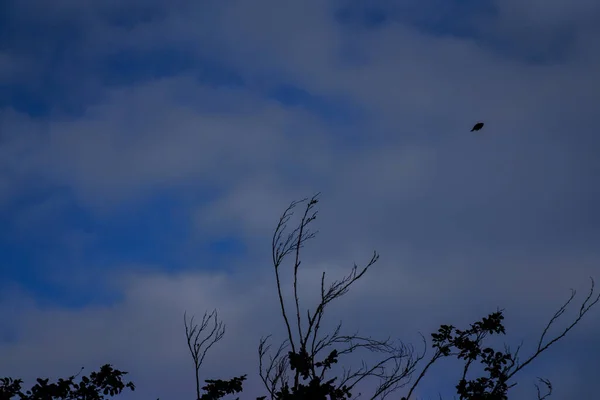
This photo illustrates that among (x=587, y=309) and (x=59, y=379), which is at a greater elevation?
→ (x=59, y=379)

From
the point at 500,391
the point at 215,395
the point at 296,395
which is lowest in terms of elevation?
the point at 296,395

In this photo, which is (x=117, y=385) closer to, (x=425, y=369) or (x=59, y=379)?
(x=59, y=379)

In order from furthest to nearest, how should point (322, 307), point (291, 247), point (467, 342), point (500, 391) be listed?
point (467, 342), point (500, 391), point (291, 247), point (322, 307)

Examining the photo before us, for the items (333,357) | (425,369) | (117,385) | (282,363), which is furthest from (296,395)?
(117,385)

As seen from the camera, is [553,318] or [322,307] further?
[553,318]

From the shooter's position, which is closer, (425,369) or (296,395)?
(296,395)

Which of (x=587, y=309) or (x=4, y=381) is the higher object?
(x=4, y=381)

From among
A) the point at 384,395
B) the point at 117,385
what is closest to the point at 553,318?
the point at 384,395

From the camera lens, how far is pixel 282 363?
8422 mm

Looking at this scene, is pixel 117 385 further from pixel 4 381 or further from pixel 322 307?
pixel 322 307

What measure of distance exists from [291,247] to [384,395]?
293 centimetres

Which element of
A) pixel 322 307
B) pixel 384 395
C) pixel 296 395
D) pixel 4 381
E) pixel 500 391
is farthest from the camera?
pixel 500 391

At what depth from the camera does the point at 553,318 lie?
350 inches

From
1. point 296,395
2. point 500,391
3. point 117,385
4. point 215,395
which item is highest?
point 117,385
